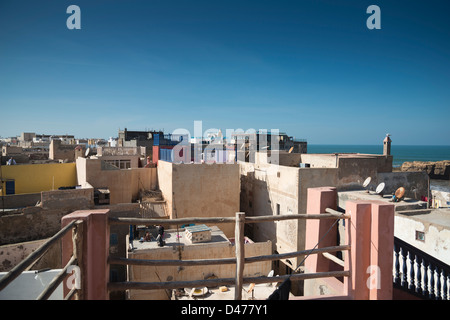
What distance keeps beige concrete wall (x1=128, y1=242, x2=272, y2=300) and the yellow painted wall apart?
1217 cm

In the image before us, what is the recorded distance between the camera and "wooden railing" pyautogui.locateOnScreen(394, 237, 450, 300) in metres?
4.98

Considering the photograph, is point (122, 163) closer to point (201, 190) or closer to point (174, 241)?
point (201, 190)

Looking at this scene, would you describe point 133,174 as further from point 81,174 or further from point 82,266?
point 82,266

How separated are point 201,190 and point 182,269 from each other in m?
6.43

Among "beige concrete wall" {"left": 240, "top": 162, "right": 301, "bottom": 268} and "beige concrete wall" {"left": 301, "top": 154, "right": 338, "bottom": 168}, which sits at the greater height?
"beige concrete wall" {"left": 301, "top": 154, "right": 338, "bottom": 168}

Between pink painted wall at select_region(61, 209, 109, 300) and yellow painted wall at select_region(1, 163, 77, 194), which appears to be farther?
yellow painted wall at select_region(1, 163, 77, 194)

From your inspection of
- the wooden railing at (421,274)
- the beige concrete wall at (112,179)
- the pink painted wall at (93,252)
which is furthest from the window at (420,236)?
the beige concrete wall at (112,179)

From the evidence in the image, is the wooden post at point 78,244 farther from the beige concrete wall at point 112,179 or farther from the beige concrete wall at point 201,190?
the beige concrete wall at point 112,179

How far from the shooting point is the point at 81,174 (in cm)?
1856

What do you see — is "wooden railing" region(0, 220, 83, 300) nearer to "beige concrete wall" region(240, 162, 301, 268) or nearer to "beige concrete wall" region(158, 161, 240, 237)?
"beige concrete wall" region(240, 162, 301, 268)

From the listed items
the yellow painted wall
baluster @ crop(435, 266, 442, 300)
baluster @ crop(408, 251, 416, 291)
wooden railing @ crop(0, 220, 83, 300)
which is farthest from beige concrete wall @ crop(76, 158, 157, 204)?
baluster @ crop(435, 266, 442, 300)

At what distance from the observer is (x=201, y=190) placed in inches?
713
